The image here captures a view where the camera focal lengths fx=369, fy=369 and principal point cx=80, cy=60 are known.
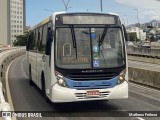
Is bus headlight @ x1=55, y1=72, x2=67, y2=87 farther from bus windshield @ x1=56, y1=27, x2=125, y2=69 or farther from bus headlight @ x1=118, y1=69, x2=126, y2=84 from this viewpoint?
bus headlight @ x1=118, y1=69, x2=126, y2=84

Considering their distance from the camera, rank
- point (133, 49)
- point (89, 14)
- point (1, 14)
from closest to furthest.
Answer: point (89, 14) → point (133, 49) → point (1, 14)

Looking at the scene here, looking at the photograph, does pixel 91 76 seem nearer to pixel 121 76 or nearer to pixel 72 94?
pixel 72 94

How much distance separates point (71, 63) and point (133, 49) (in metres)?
46.8

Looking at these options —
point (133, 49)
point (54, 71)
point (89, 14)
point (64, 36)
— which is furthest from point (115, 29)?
point (133, 49)

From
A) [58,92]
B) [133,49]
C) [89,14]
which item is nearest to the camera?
[58,92]

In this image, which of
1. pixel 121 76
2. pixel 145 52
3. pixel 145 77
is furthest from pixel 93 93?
pixel 145 52

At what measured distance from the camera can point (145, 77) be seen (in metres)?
18.1

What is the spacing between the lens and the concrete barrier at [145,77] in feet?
55.0

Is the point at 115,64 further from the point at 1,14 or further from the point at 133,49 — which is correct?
Result: the point at 1,14

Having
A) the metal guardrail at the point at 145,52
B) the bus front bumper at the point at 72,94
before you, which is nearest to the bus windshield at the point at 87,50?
the bus front bumper at the point at 72,94

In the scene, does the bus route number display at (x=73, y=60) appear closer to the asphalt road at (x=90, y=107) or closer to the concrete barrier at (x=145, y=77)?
the asphalt road at (x=90, y=107)

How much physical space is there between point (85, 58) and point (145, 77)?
328 inches

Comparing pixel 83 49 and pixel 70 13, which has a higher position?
pixel 70 13

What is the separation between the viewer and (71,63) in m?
10.3
